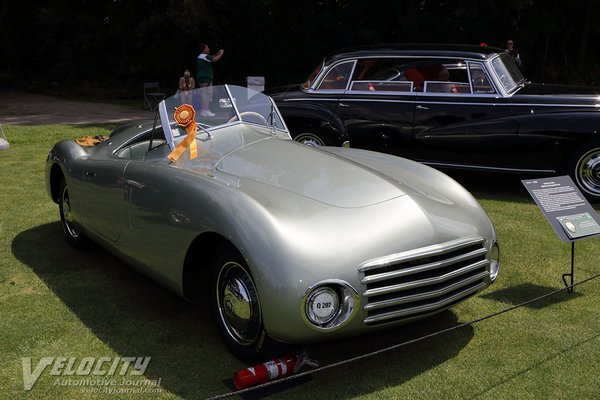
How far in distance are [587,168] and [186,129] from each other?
15.5 ft

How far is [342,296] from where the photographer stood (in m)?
3.15

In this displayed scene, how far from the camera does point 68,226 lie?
17.9ft

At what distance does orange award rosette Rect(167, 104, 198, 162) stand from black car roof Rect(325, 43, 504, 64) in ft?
13.3

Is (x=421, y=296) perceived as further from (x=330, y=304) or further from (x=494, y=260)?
(x=494, y=260)

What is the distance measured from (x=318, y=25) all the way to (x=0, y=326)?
1888 centimetres

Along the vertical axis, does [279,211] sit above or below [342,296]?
above

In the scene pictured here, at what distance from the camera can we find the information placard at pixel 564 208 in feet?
14.3

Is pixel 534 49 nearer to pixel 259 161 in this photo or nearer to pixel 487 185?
pixel 487 185

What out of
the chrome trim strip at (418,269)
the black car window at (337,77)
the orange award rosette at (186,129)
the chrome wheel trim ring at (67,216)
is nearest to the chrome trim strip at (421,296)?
the chrome trim strip at (418,269)

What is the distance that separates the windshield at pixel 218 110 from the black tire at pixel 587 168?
3.64 metres

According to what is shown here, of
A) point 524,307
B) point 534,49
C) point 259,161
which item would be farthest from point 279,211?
point 534,49

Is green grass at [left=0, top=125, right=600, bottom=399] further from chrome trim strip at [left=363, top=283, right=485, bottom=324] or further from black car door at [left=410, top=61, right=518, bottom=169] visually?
black car door at [left=410, top=61, right=518, bottom=169]

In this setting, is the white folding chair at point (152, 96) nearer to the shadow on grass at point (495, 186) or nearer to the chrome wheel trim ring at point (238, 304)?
the shadow on grass at point (495, 186)

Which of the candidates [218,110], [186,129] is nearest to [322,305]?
[186,129]
